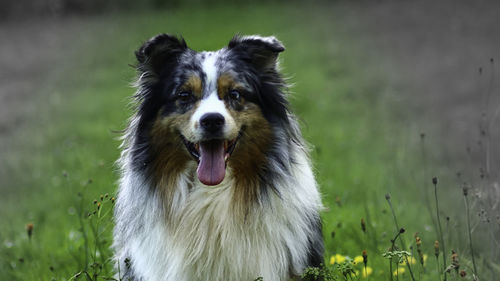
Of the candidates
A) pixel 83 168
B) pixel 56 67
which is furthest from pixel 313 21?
pixel 83 168

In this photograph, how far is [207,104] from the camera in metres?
4.23

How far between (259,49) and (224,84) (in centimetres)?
45

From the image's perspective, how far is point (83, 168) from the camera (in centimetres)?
940

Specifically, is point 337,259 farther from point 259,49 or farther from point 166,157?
point 259,49

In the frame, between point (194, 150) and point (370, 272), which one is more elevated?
point (194, 150)

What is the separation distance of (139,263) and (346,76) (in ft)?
37.6

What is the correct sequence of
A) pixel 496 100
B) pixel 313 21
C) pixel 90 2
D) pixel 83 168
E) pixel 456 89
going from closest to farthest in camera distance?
pixel 83 168 < pixel 496 100 < pixel 456 89 < pixel 313 21 < pixel 90 2

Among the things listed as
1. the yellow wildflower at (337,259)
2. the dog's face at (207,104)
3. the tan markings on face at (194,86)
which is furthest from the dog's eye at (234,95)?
the yellow wildflower at (337,259)

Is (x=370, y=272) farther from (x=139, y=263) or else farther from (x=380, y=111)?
(x=380, y=111)

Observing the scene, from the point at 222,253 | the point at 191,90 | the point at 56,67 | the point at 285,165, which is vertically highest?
the point at 191,90

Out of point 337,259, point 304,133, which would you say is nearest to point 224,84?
point 337,259

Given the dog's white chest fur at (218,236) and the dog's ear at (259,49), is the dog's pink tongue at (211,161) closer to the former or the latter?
the dog's white chest fur at (218,236)

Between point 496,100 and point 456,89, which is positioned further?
point 456,89

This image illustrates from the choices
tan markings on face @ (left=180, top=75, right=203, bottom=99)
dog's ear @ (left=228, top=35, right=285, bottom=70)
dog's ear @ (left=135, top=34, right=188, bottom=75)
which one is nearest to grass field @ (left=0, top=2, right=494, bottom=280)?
dog's ear @ (left=135, top=34, right=188, bottom=75)
